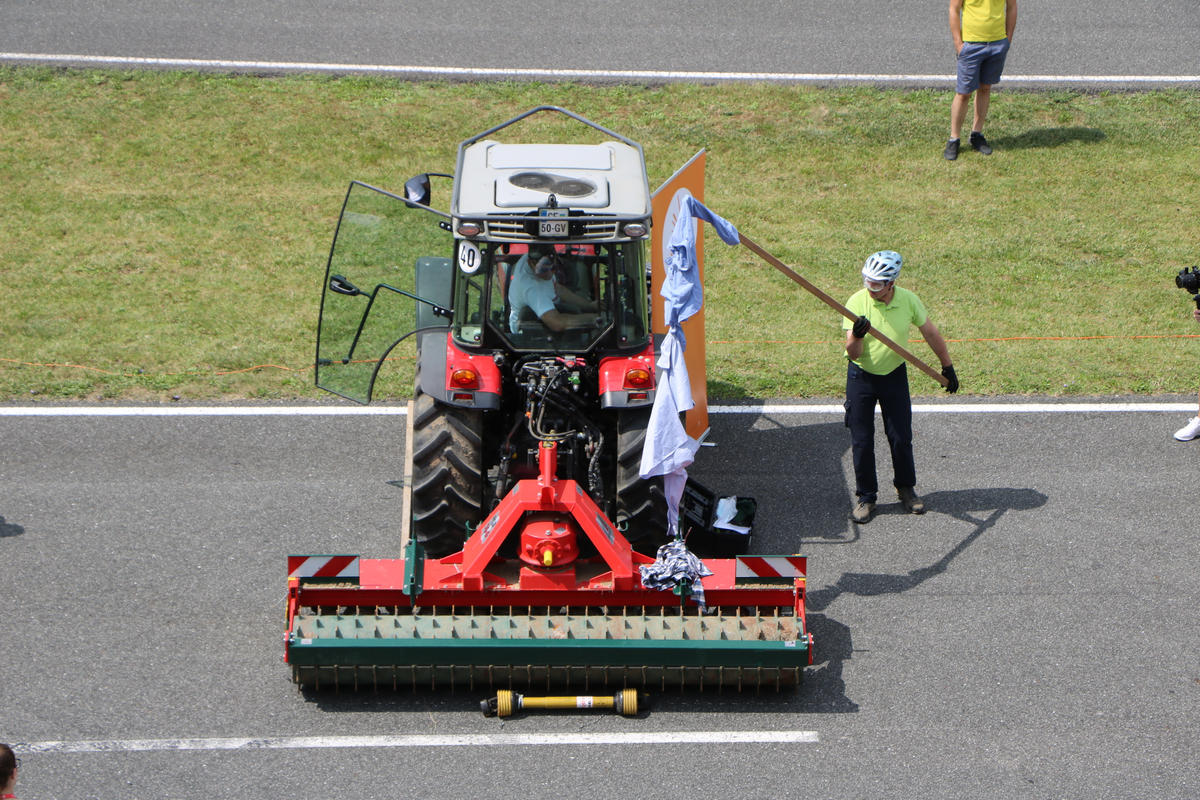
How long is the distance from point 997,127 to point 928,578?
861cm

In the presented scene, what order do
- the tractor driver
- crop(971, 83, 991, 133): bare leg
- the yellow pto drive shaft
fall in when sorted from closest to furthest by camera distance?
the yellow pto drive shaft, the tractor driver, crop(971, 83, 991, 133): bare leg

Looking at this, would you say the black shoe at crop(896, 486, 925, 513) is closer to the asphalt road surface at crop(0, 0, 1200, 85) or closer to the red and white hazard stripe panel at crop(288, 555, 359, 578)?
the red and white hazard stripe panel at crop(288, 555, 359, 578)

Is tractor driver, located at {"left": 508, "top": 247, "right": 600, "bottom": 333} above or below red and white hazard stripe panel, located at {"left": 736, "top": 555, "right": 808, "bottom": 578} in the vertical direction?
above

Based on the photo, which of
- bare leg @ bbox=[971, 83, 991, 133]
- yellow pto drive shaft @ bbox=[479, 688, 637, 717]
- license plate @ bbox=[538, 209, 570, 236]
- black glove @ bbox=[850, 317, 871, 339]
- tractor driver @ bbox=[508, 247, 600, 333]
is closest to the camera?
yellow pto drive shaft @ bbox=[479, 688, 637, 717]

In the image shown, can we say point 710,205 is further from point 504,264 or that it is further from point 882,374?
point 504,264

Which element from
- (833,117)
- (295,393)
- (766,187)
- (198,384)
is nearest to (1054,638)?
(295,393)

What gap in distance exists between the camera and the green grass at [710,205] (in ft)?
36.5

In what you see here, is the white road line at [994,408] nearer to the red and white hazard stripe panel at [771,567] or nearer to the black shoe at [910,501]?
the black shoe at [910,501]

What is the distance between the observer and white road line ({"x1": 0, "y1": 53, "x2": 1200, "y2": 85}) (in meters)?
15.6

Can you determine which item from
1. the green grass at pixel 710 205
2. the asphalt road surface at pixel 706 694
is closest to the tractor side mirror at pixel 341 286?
the asphalt road surface at pixel 706 694

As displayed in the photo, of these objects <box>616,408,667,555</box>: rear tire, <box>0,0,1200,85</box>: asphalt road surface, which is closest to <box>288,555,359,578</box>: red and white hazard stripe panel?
<box>616,408,667,555</box>: rear tire

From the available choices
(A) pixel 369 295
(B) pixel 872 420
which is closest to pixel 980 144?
(B) pixel 872 420

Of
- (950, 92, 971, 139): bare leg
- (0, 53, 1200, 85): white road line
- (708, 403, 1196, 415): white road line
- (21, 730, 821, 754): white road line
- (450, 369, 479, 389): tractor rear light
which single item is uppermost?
(0, 53, 1200, 85): white road line

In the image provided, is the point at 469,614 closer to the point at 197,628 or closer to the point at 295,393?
the point at 197,628
